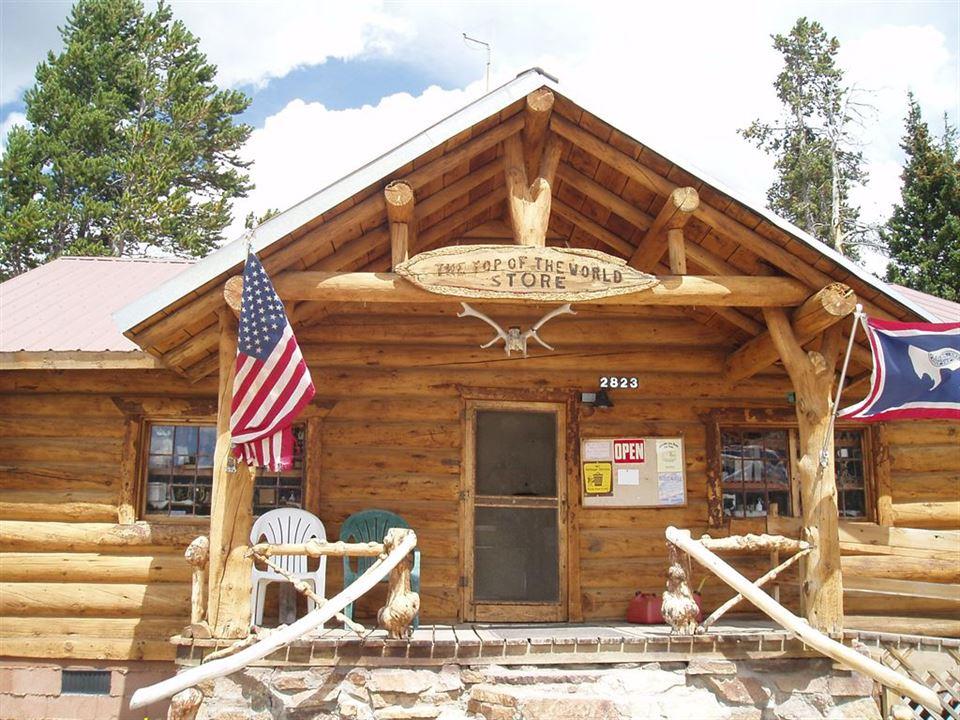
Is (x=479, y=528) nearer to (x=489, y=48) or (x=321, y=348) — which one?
(x=321, y=348)

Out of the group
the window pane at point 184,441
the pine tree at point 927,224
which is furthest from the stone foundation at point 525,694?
the pine tree at point 927,224

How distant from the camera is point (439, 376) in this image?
29.0 feet

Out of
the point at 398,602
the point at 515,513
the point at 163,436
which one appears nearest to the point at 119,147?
the point at 163,436

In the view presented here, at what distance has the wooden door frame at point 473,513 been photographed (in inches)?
335

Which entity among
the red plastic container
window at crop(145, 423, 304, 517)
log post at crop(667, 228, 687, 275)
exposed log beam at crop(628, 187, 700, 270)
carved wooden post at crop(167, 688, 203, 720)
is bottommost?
carved wooden post at crop(167, 688, 203, 720)

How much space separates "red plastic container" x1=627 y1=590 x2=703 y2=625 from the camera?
8.26 metres

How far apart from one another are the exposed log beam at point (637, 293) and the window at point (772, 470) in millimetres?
2413

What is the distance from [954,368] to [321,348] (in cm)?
568

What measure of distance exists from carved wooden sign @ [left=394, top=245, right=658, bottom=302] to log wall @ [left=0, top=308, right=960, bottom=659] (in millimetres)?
2099

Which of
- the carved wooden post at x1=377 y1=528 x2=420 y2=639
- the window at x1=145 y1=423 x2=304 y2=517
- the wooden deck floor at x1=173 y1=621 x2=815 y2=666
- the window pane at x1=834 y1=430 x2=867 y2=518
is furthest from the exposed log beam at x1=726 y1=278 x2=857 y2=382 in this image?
the window at x1=145 y1=423 x2=304 y2=517

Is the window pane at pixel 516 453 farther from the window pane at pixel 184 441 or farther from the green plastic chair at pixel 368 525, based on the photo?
the window pane at pixel 184 441

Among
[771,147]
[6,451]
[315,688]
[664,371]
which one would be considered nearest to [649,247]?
[664,371]

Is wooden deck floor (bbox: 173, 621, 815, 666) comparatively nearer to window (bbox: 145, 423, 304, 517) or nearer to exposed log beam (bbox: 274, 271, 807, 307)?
window (bbox: 145, 423, 304, 517)

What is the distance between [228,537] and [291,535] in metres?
1.59
